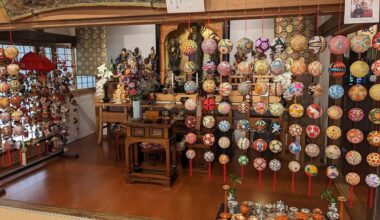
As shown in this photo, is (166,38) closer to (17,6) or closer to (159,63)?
(159,63)

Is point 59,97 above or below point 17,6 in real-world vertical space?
below

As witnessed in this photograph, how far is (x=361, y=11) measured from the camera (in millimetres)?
1963

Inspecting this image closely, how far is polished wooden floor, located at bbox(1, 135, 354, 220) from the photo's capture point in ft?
11.4

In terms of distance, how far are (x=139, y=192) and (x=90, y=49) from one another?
399 cm

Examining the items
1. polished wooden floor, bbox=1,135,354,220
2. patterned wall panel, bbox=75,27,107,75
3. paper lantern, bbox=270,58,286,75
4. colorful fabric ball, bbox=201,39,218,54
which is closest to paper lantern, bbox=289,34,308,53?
paper lantern, bbox=270,58,286,75

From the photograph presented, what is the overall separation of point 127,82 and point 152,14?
2424mm

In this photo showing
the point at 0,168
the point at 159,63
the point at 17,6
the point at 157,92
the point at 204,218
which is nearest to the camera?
the point at 17,6

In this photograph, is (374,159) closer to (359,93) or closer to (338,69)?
(359,93)

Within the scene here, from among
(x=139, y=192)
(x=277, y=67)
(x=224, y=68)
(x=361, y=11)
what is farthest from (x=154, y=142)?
(x=361, y=11)

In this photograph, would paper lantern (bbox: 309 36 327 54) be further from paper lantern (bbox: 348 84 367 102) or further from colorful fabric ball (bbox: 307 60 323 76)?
paper lantern (bbox: 348 84 367 102)

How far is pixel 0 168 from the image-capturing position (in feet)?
15.3

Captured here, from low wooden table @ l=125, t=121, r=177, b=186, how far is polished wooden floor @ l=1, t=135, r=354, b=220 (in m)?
0.11

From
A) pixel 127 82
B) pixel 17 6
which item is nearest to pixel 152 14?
pixel 17 6

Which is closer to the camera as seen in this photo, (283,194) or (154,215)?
(154,215)
